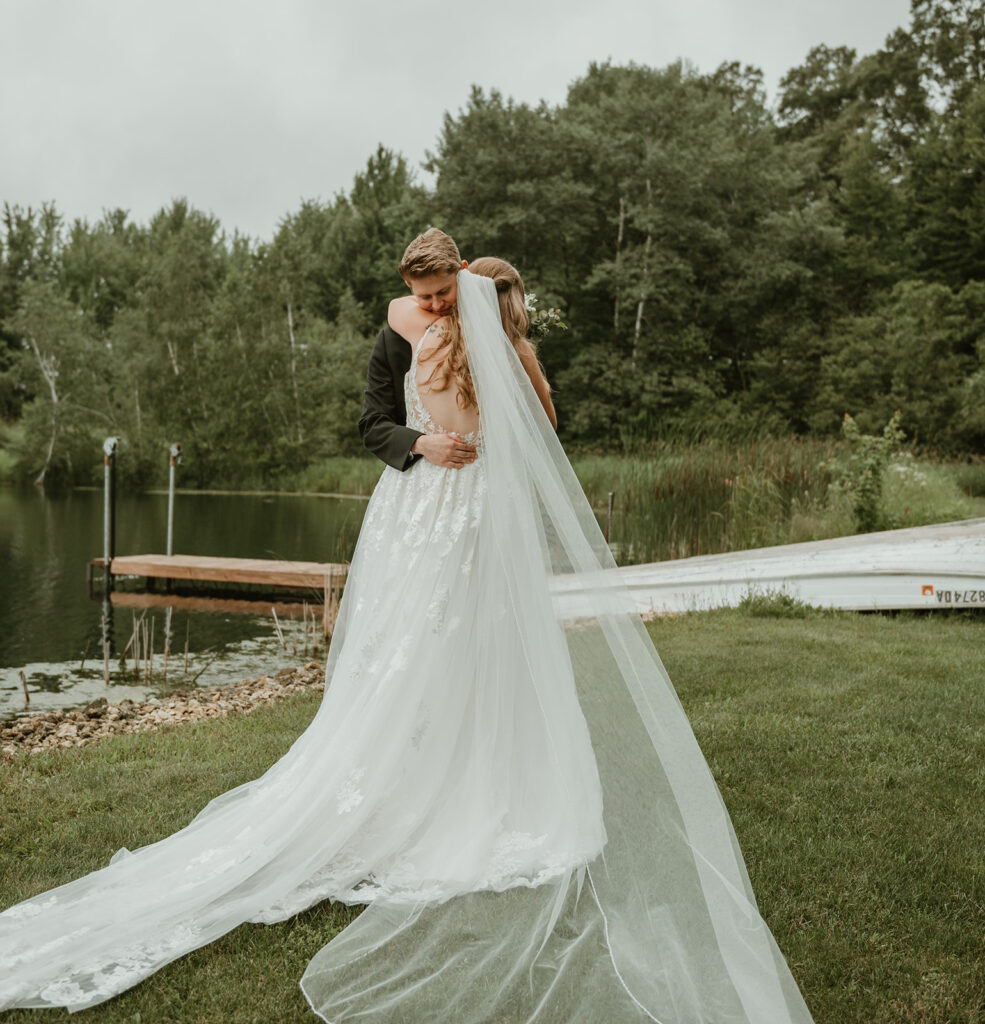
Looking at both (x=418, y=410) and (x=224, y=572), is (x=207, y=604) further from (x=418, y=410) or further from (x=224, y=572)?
(x=418, y=410)

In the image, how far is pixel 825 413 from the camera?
28703mm

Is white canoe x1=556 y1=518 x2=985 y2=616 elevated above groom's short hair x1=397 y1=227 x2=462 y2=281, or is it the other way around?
groom's short hair x1=397 y1=227 x2=462 y2=281

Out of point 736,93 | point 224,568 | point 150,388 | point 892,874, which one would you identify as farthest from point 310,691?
point 736,93

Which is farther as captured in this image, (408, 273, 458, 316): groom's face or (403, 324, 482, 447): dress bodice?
(403, 324, 482, 447): dress bodice

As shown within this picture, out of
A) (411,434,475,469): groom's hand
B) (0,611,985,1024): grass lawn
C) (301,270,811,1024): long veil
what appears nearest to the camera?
(301,270,811,1024): long veil

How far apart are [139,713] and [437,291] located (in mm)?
4651

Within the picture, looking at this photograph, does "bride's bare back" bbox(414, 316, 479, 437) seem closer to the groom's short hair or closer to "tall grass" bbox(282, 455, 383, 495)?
the groom's short hair

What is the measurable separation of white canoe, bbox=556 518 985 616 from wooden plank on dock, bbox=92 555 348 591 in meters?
3.94

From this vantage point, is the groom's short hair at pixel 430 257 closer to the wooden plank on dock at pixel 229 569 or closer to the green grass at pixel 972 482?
the wooden plank on dock at pixel 229 569

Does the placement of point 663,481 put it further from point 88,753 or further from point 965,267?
point 965,267

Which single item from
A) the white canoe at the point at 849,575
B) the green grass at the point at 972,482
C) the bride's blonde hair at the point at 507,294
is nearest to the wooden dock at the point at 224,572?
the white canoe at the point at 849,575

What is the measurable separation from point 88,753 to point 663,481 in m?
8.40

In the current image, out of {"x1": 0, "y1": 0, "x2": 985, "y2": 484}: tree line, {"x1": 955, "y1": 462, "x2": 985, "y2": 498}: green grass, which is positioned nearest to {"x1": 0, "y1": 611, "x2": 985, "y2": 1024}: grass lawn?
{"x1": 955, "y1": 462, "x2": 985, "y2": 498}: green grass

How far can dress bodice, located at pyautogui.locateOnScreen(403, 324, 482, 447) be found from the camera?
3021mm
